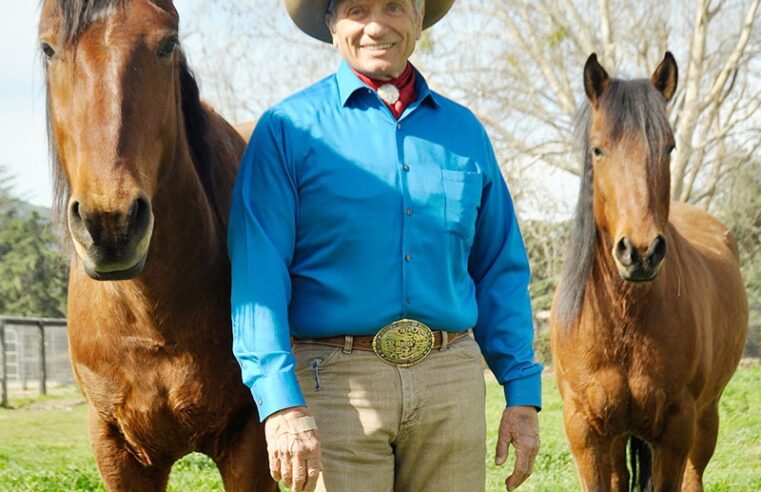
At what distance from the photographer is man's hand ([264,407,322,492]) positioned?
2.40 metres

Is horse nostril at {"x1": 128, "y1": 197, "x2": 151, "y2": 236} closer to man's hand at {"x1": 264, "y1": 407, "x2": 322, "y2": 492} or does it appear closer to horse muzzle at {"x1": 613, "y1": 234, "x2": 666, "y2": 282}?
man's hand at {"x1": 264, "y1": 407, "x2": 322, "y2": 492}

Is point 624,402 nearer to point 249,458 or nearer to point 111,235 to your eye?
point 249,458

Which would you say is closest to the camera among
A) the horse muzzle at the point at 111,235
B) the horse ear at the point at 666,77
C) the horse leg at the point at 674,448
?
the horse muzzle at the point at 111,235

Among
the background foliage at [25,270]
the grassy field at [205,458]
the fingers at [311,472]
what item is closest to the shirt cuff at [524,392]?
the fingers at [311,472]

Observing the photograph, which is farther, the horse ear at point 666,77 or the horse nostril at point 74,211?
the horse ear at point 666,77

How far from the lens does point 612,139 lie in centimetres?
496

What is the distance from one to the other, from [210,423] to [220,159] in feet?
3.00

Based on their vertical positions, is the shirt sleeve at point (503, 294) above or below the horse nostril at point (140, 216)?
below

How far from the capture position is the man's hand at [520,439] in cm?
284

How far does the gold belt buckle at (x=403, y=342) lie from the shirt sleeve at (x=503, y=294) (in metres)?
0.34

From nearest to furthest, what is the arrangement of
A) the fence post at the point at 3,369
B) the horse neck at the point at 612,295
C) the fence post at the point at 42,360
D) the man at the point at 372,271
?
the man at the point at 372,271 < the horse neck at the point at 612,295 < the fence post at the point at 3,369 < the fence post at the point at 42,360

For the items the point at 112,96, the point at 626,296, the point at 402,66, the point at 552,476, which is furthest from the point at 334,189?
the point at 552,476

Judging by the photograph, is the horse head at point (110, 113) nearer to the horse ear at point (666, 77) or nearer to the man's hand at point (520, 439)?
the man's hand at point (520, 439)

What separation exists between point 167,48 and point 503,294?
1.27 m
